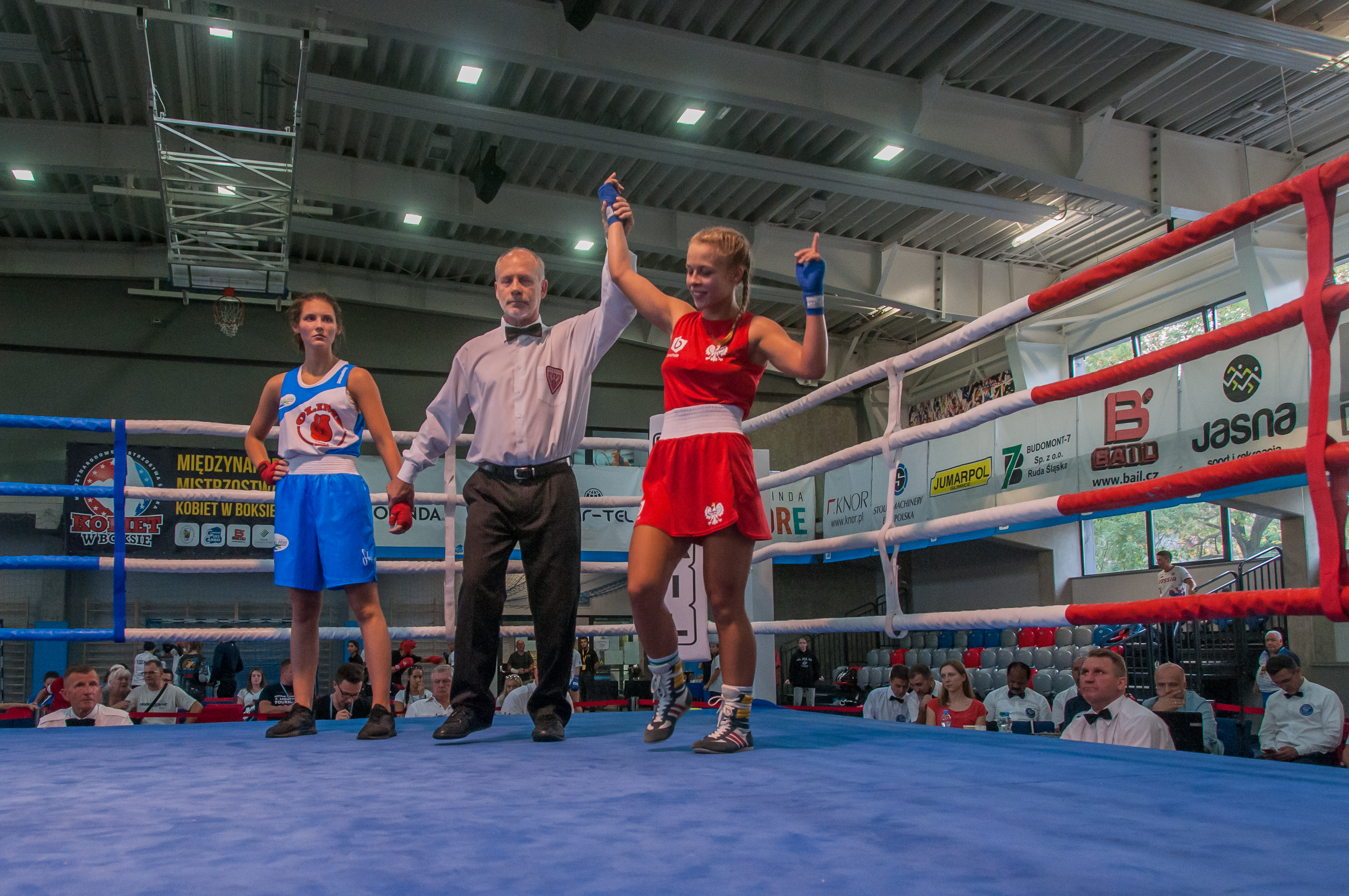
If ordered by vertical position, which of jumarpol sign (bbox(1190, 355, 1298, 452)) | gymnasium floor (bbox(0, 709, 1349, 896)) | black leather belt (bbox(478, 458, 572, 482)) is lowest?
gymnasium floor (bbox(0, 709, 1349, 896))

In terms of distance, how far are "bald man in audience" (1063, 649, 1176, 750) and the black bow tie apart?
7.42 feet

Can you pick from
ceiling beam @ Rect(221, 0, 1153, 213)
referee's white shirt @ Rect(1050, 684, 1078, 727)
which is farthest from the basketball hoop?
referee's white shirt @ Rect(1050, 684, 1078, 727)

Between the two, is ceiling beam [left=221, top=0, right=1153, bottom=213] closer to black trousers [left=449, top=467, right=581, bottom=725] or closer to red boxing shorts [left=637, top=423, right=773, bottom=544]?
black trousers [left=449, top=467, right=581, bottom=725]

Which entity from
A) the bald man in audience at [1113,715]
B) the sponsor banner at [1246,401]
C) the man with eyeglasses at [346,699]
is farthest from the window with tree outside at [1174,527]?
the man with eyeglasses at [346,699]

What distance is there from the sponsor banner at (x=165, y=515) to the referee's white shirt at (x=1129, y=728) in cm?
908

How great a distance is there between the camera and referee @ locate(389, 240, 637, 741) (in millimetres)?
2420

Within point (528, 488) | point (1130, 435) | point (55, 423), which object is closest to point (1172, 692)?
point (528, 488)

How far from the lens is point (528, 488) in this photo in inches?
96.2

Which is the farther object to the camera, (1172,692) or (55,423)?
(1172,692)

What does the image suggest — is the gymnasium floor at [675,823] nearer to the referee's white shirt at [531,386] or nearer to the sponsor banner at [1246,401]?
the referee's white shirt at [531,386]

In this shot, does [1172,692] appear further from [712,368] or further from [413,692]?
[413,692]

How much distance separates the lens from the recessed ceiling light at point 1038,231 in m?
10.3

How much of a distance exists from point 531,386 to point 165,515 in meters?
9.75

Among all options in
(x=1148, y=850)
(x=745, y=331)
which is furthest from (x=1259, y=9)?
(x=1148, y=850)
